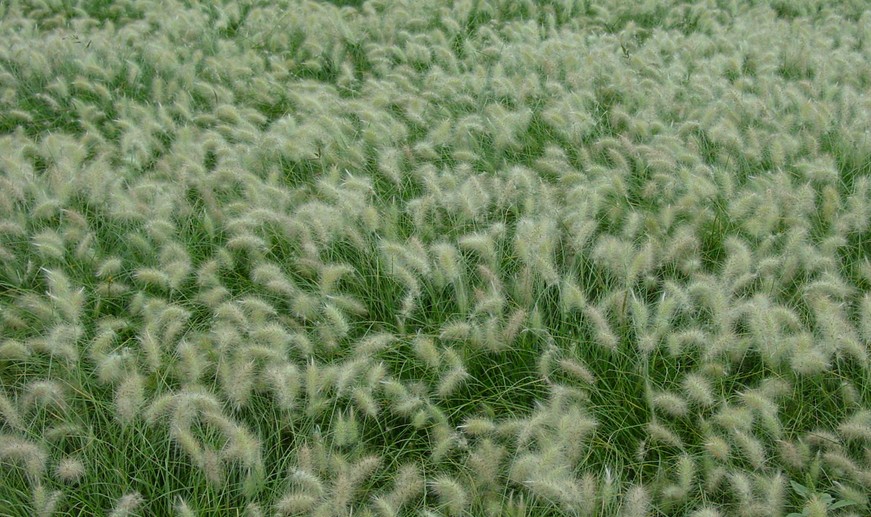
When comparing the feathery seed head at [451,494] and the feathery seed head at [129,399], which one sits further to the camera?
the feathery seed head at [129,399]

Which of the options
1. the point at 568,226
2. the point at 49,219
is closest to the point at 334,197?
the point at 568,226

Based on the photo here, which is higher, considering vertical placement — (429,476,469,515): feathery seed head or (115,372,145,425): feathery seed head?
(115,372,145,425): feathery seed head

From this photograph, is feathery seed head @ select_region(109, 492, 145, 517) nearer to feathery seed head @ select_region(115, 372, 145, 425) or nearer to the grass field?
the grass field

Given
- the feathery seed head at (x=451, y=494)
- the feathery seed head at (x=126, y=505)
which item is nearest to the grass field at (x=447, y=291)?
the feathery seed head at (x=451, y=494)

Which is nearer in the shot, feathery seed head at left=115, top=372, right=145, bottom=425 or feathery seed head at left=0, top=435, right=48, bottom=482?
feathery seed head at left=0, top=435, right=48, bottom=482

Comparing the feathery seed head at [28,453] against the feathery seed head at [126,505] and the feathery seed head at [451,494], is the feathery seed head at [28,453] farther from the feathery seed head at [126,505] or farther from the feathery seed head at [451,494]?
the feathery seed head at [451,494]

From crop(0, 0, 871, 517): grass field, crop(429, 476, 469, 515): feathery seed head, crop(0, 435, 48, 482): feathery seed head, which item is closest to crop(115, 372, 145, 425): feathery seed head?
crop(0, 0, 871, 517): grass field

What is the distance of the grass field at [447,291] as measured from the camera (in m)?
2.34

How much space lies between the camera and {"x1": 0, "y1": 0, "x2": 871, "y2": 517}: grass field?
A: 7.66ft

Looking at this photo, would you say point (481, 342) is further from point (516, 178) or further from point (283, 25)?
point (283, 25)

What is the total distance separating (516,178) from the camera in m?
3.33

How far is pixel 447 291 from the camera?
10.1 ft

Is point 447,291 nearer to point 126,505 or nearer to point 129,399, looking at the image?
point 129,399

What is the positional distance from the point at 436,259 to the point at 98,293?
1.32 metres
